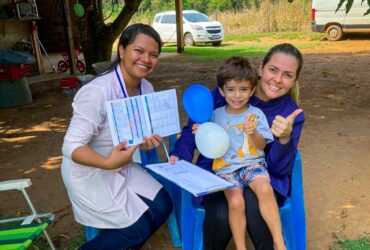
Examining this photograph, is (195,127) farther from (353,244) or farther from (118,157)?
(353,244)

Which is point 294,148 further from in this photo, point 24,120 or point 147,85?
point 24,120

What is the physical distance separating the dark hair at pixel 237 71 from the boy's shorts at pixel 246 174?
1.56 feet

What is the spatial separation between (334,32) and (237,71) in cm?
1367

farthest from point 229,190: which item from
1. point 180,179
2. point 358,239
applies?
point 358,239

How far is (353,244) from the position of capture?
8.41 ft

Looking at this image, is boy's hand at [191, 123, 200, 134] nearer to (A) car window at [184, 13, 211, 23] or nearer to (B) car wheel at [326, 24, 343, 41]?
(B) car wheel at [326, 24, 343, 41]

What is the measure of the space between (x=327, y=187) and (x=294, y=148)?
1412mm

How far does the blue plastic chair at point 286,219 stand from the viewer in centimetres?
222

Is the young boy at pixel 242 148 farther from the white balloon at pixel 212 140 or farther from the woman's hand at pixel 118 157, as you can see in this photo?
the woman's hand at pixel 118 157

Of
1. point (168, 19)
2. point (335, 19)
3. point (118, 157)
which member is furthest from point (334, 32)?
point (118, 157)

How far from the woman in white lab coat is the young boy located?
0.34 meters

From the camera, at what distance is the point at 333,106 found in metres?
5.85

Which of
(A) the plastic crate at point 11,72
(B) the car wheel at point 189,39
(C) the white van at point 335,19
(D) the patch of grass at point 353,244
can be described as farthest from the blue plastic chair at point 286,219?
(B) the car wheel at point 189,39

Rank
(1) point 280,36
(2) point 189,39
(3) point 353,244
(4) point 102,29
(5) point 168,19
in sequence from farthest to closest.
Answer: (5) point 168,19 < (2) point 189,39 < (1) point 280,36 < (4) point 102,29 < (3) point 353,244
